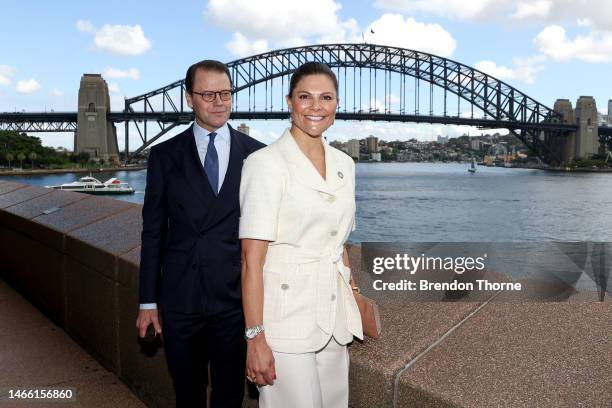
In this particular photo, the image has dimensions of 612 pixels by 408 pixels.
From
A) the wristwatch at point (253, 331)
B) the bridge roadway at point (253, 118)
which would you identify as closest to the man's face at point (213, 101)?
the wristwatch at point (253, 331)

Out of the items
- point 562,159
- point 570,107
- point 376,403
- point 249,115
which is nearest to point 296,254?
point 376,403

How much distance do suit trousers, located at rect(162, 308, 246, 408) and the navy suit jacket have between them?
4 cm

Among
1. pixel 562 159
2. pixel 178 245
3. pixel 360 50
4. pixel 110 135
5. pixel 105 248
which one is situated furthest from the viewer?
pixel 562 159

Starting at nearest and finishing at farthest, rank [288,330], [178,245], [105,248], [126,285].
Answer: [288,330]
[178,245]
[126,285]
[105,248]

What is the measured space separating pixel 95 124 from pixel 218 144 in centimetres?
6461

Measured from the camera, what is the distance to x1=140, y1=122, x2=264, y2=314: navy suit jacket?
147cm

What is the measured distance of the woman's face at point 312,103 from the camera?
1310mm

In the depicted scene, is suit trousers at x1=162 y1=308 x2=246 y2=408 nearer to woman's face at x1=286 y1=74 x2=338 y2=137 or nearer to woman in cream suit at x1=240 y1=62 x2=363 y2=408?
woman in cream suit at x1=240 y1=62 x2=363 y2=408

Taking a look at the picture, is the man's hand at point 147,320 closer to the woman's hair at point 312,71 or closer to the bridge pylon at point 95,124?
the woman's hair at point 312,71

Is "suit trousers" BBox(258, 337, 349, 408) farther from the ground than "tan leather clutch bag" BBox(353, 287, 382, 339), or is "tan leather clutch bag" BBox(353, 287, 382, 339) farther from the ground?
"tan leather clutch bag" BBox(353, 287, 382, 339)

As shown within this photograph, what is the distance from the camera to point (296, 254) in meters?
1.26

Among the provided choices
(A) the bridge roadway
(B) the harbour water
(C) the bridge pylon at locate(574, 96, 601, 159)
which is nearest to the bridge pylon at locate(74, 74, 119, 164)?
(A) the bridge roadway

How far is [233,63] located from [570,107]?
144 ft

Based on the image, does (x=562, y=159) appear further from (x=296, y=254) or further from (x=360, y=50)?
(x=296, y=254)
